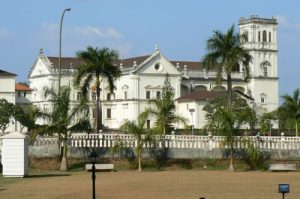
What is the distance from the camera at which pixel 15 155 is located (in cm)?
4844

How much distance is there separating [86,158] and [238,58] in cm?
1712

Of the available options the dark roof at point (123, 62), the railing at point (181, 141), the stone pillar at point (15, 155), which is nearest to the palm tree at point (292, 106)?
the railing at point (181, 141)

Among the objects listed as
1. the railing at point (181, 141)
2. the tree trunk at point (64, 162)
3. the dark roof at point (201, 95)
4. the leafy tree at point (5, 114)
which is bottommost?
the tree trunk at point (64, 162)

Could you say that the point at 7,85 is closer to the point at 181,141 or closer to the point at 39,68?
the point at 39,68

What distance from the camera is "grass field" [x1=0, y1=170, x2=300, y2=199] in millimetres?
35375

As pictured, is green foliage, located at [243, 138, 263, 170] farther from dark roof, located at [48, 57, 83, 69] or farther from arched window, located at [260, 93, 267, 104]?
arched window, located at [260, 93, 267, 104]

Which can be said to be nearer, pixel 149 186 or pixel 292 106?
pixel 149 186

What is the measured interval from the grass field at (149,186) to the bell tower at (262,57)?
342 feet

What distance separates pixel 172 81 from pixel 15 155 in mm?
95238

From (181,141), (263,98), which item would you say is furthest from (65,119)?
(263,98)

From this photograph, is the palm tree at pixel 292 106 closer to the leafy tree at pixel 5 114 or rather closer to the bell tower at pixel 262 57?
the leafy tree at pixel 5 114

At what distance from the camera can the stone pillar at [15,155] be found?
48.2m

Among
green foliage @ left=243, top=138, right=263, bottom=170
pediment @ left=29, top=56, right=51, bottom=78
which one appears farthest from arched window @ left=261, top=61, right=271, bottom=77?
green foliage @ left=243, top=138, right=263, bottom=170

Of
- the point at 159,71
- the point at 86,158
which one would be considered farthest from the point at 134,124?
the point at 159,71
